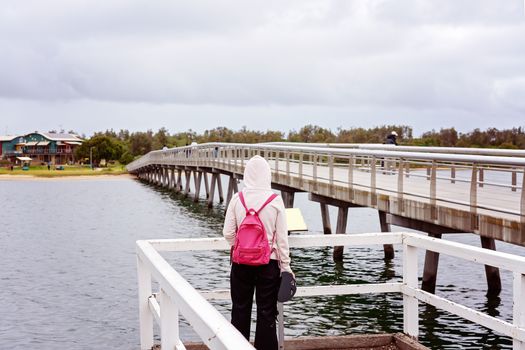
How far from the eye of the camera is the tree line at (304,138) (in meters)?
115

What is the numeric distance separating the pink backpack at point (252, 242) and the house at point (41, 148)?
14847 cm

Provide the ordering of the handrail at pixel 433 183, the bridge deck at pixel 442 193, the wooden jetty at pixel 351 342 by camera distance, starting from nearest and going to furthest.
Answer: the wooden jetty at pixel 351 342 → the bridge deck at pixel 442 193 → the handrail at pixel 433 183

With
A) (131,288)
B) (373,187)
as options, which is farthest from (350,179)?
(131,288)

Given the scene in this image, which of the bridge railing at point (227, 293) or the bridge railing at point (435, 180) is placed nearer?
the bridge railing at point (227, 293)

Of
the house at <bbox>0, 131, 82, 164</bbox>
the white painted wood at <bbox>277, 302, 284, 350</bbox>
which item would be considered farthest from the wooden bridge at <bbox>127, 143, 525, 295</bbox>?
the house at <bbox>0, 131, 82, 164</bbox>

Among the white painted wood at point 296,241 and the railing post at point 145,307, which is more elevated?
the white painted wood at point 296,241

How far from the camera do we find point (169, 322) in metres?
4.54

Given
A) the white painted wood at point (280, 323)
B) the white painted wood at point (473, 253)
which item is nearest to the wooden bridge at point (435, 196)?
the white painted wood at point (473, 253)

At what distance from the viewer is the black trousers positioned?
609 centimetres

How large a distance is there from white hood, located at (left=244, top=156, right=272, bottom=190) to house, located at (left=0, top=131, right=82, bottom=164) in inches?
5842

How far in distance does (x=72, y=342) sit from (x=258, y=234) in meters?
9.19

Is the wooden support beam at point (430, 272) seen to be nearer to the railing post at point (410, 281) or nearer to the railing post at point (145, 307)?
the railing post at point (410, 281)

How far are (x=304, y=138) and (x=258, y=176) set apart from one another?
161970mm

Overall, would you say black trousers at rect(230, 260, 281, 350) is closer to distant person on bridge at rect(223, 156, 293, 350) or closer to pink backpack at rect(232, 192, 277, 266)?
distant person on bridge at rect(223, 156, 293, 350)
